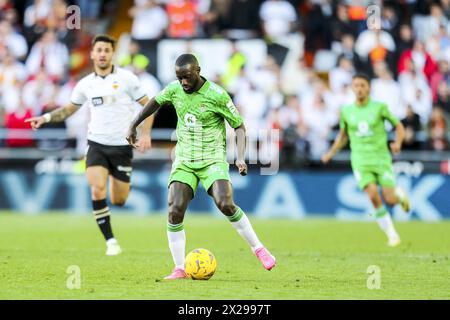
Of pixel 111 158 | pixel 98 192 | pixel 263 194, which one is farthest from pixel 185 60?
pixel 263 194

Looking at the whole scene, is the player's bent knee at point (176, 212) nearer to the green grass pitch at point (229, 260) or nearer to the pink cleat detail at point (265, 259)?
the green grass pitch at point (229, 260)

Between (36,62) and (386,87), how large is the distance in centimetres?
798

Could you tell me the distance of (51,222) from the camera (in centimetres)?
2105

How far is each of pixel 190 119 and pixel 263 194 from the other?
11147 mm

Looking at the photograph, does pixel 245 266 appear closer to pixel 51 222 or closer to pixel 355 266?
pixel 355 266

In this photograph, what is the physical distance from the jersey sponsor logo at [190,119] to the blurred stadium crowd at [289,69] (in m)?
10.5

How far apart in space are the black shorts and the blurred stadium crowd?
781 cm

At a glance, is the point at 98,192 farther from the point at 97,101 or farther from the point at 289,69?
the point at 289,69

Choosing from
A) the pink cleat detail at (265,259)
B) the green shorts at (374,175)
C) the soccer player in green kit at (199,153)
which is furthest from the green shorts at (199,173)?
the green shorts at (374,175)

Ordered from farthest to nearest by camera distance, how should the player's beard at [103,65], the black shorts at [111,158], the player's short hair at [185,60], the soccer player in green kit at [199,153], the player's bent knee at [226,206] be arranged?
the black shorts at [111,158] → the player's beard at [103,65] → the soccer player in green kit at [199,153] → the player's bent knee at [226,206] → the player's short hair at [185,60]

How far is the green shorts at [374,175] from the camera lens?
666 inches

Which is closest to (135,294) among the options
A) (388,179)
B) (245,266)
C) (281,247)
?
(245,266)

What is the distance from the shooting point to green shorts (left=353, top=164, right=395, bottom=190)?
1692 cm
